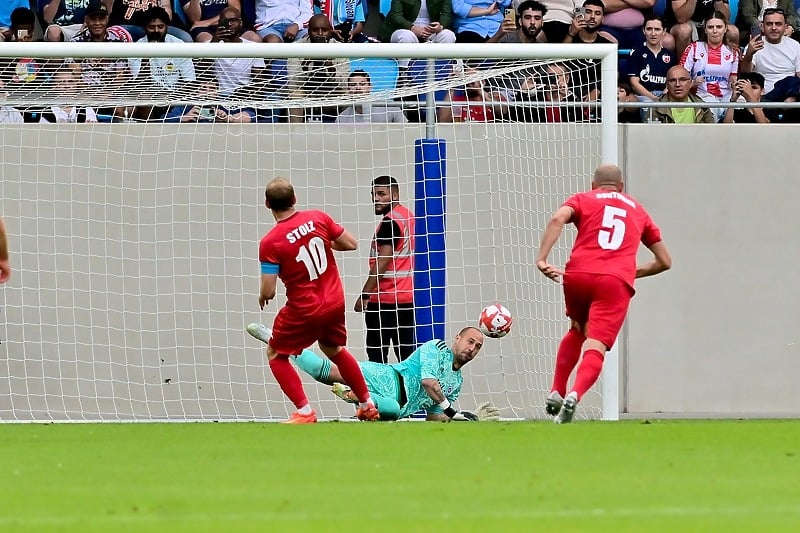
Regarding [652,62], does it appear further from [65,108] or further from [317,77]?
[65,108]

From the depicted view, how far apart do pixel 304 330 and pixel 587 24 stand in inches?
248

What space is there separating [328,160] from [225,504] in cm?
827

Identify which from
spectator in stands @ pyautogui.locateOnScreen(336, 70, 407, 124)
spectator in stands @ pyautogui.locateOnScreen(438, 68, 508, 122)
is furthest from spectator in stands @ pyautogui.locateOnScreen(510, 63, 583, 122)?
spectator in stands @ pyautogui.locateOnScreen(336, 70, 407, 124)

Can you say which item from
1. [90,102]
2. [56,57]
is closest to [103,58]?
[56,57]

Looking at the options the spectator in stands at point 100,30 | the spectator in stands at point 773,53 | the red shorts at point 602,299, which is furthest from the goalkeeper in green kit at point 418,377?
the spectator in stands at point 773,53

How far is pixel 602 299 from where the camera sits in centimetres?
944

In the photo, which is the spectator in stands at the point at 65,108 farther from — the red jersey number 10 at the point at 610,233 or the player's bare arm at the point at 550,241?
the red jersey number 10 at the point at 610,233

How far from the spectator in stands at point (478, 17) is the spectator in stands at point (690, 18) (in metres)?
1.87

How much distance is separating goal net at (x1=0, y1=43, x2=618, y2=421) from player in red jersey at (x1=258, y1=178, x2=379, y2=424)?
9.63ft

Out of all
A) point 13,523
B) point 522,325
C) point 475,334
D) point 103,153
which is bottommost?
point 522,325

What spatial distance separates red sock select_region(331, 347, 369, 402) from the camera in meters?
10.2

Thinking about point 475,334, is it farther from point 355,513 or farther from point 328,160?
point 355,513

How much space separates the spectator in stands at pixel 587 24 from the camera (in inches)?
583

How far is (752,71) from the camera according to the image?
51.0 feet
